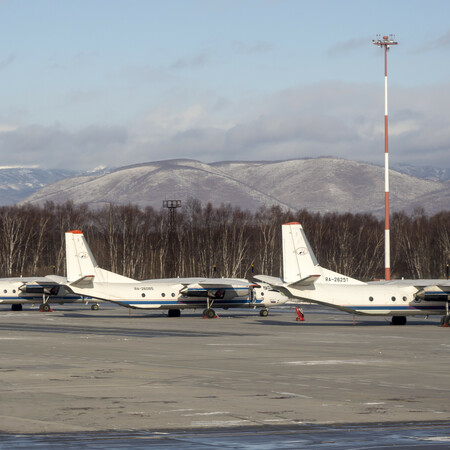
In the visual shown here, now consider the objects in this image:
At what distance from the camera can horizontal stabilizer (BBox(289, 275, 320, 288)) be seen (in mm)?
52375

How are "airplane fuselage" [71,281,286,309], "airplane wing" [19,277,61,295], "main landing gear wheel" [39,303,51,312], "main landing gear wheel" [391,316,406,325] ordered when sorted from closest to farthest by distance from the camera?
1. "main landing gear wheel" [391,316,406,325]
2. "airplane fuselage" [71,281,286,309]
3. "airplane wing" [19,277,61,295]
4. "main landing gear wheel" [39,303,51,312]

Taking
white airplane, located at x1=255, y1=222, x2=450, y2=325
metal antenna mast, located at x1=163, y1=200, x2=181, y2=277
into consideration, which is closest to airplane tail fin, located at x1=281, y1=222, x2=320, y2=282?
white airplane, located at x1=255, y1=222, x2=450, y2=325

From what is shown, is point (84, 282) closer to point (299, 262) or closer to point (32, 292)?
point (32, 292)

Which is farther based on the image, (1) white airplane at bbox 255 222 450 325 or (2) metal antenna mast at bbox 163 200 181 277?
(2) metal antenna mast at bbox 163 200 181 277

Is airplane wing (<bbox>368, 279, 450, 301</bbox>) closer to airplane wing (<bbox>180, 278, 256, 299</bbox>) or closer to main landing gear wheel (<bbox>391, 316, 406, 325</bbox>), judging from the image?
main landing gear wheel (<bbox>391, 316, 406, 325</bbox>)

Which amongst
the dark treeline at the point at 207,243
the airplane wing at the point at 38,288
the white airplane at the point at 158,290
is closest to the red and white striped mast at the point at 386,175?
the white airplane at the point at 158,290

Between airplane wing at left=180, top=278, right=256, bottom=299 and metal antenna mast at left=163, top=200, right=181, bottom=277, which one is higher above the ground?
metal antenna mast at left=163, top=200, right=181, bottom=277

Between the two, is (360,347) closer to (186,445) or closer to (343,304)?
(343,304)

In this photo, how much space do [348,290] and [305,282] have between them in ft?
9.24

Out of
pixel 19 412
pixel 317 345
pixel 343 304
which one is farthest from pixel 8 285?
pixel 19 412

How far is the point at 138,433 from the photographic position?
54.9 ft

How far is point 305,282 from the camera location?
52.7 meters

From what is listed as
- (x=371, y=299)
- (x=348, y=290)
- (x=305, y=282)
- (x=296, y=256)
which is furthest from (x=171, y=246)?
(x=305, y=282)

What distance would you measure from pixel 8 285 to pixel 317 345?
45.1 meters
